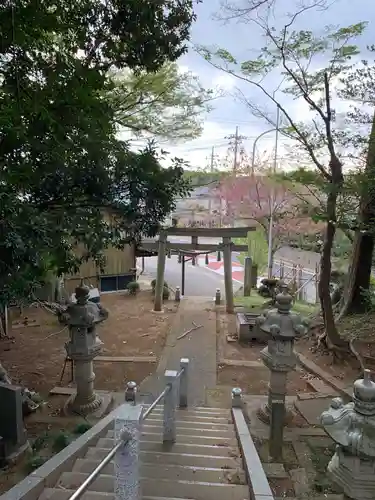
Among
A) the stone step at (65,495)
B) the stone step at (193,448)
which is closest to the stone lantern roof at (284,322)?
the stone step at (193,448)

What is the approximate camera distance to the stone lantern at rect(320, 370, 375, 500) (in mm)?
2502

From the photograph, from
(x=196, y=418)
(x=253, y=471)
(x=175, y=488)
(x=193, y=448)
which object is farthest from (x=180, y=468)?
(x=196, y=418)

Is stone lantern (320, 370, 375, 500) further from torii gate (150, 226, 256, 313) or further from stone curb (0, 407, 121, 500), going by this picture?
torii gate (150, 226, 256, 313)

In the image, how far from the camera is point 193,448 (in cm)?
410

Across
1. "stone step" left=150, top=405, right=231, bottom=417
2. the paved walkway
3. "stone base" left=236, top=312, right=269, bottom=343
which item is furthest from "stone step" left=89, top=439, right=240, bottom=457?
"stone base" left=236, top=312, right=269, bottom=343

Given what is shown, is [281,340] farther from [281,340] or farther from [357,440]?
[357,440]

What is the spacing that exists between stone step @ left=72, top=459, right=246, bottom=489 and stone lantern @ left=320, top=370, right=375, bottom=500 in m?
1.04

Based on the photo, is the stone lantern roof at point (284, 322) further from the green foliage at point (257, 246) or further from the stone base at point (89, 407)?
the green foliage at point (257, 246)

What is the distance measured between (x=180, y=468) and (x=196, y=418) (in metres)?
1.94

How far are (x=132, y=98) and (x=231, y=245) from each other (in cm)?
624

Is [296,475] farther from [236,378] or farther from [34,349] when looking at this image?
[34,349]

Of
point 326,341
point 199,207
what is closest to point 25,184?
point 326,341

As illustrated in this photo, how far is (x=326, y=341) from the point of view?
351 inches

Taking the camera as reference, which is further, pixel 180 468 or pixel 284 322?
pixel 284 322
